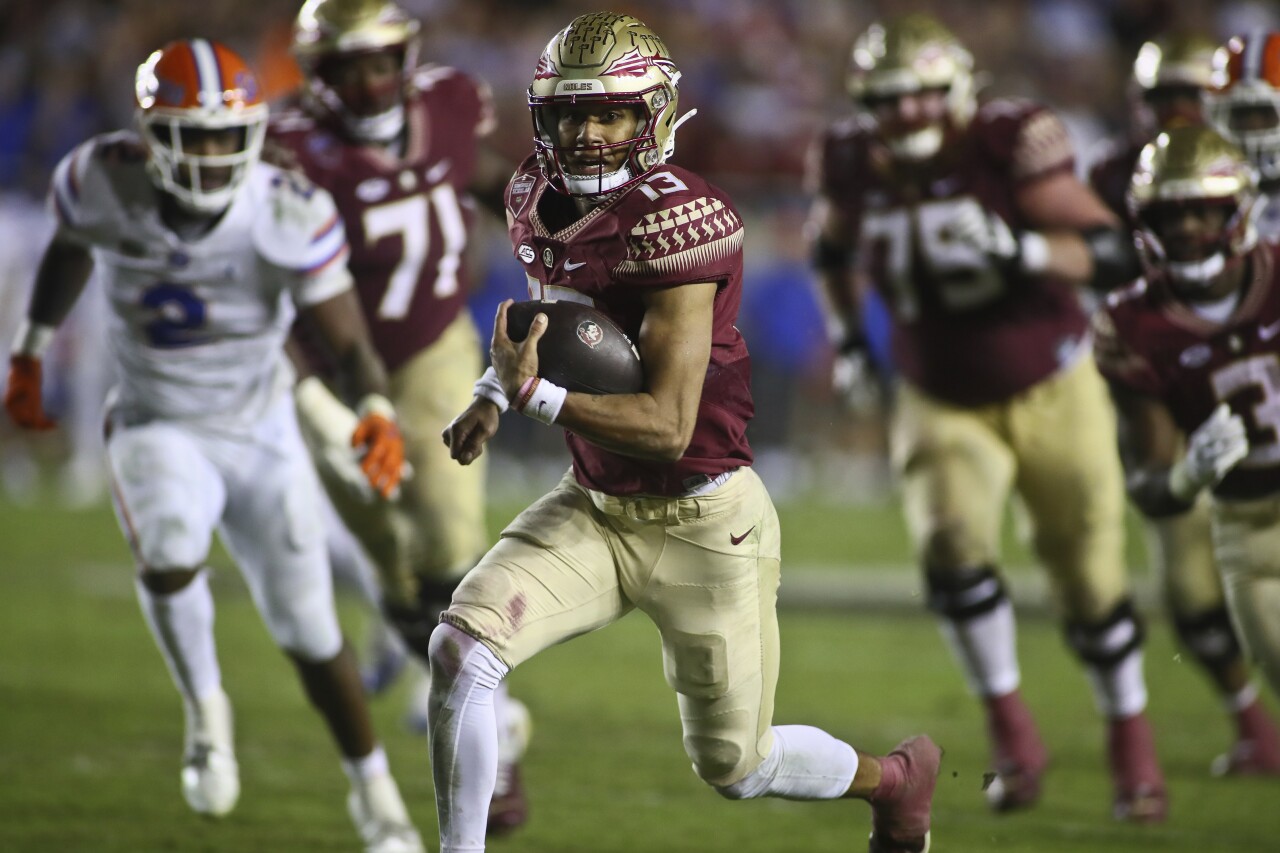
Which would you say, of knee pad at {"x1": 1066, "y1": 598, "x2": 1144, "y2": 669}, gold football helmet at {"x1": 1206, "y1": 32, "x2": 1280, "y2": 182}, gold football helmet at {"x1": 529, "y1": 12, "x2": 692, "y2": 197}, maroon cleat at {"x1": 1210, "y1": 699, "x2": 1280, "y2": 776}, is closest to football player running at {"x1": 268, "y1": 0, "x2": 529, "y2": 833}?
knee pad at {"x1": 1066, "y1": 598, "x2": 1144, "y2": 669}

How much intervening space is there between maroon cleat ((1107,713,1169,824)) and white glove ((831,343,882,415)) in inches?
50.1

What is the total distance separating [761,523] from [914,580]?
17.1 feet

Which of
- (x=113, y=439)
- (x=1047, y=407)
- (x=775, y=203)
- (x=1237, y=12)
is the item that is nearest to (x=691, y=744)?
(x=113, y=439)

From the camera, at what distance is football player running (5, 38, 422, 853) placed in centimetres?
409

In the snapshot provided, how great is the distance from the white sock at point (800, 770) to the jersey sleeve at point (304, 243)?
1580 mm

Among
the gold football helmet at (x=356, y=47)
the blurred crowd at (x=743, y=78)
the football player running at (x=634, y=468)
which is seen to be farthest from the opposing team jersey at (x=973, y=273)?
the blurred crowd at (x=743, y=78)

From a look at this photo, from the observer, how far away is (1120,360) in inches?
165

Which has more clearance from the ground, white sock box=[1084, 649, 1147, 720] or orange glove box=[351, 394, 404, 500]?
orange glove box=[351, 394, 404, 500]

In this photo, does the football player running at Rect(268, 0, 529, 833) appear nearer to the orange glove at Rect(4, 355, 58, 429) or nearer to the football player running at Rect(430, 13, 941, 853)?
the orange glove at Rect(4, 355, 58, 429)

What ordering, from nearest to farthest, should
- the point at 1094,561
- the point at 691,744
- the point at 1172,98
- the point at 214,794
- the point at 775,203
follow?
the point at 691,744
the point at 214,794
the point at 1094,561
the point at 1172,98
the point at 775,203

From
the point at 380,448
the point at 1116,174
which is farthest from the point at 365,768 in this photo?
the point at 1116,174

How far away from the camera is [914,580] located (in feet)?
27.8

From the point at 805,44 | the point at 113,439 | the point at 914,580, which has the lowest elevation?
the point at 914,580

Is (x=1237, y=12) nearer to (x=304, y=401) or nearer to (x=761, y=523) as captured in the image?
(x=304, y=401)
